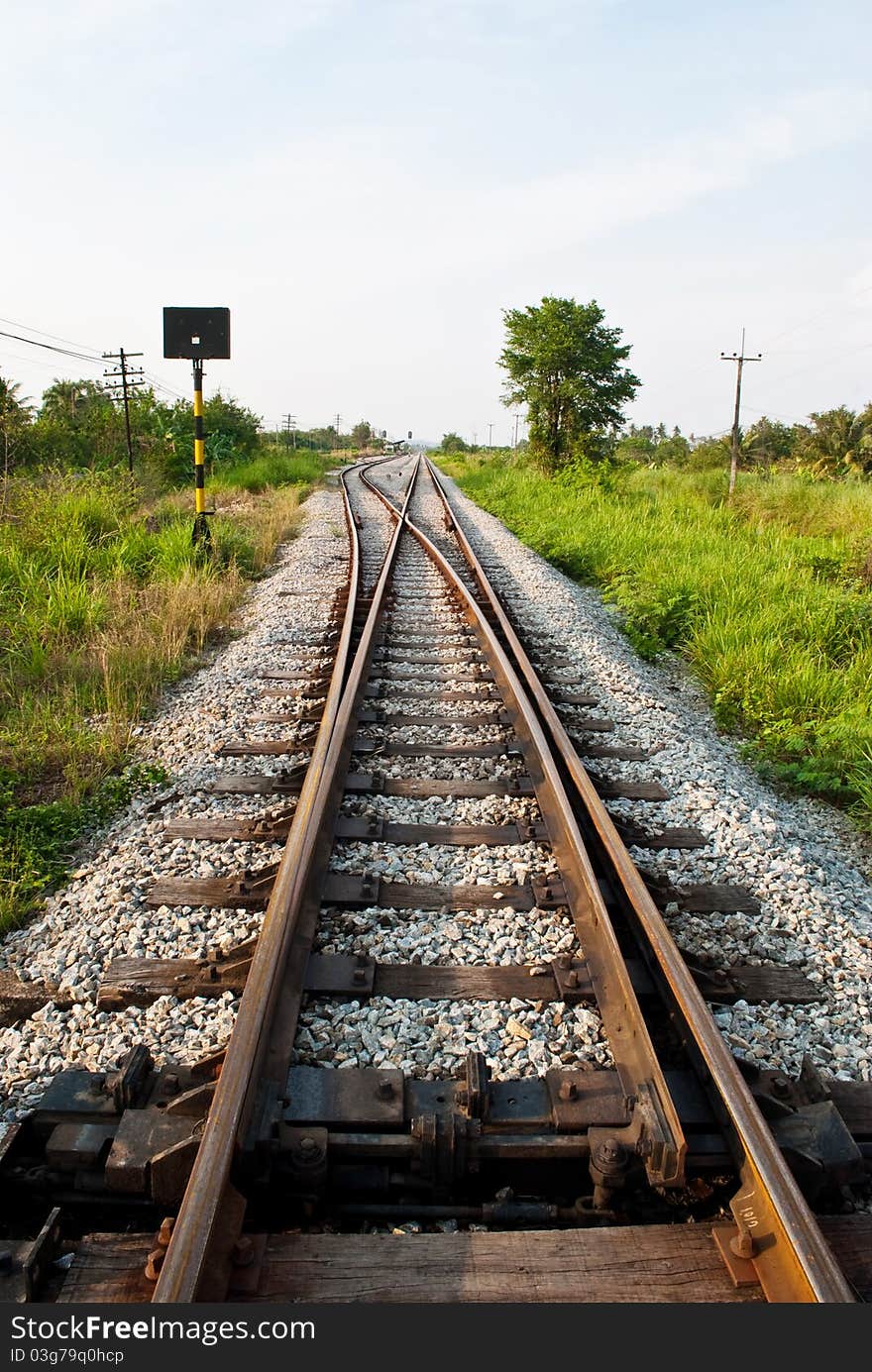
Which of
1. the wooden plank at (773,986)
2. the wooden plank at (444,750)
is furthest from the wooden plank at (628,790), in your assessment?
the wooden plank at (773,986)

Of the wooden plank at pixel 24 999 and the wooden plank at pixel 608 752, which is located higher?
the wooden plank at pixel 608 752

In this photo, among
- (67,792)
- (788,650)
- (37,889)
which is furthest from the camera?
(788,650)

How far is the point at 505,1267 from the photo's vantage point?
5.63 feet

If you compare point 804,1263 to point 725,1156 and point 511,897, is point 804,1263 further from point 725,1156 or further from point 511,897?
point 511,897

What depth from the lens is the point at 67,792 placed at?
13.2ft

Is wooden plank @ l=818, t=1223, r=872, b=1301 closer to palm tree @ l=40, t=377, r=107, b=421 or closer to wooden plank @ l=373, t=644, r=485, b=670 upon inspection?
wooden plank @ l=373, t=644, r=485, b=670

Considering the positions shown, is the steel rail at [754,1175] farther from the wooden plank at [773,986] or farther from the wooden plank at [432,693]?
the wooden plank at [432,693]

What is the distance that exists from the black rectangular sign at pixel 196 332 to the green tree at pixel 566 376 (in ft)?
55.2

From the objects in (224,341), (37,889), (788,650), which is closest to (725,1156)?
(37,889)

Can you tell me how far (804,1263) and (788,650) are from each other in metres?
5.10

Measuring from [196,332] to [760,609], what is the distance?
696cm

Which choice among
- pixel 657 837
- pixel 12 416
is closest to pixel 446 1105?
pixel 657 837

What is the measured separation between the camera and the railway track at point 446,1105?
1708 mm

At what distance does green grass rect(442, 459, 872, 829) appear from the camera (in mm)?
4852
